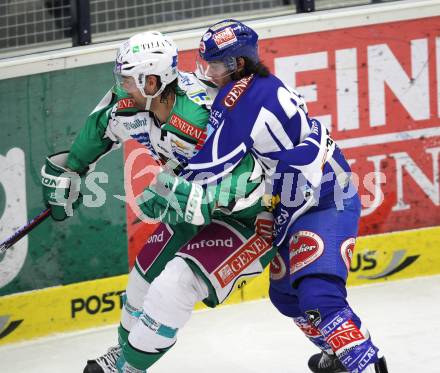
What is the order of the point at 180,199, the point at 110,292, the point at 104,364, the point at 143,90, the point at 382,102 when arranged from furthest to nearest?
the point at 382,102 < the point at 110,292 < the point at 104,364 < the point at 143,90 < the point at 180,199

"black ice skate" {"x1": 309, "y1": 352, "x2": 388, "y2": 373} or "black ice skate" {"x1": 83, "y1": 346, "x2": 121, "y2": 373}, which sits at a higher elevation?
"black ice skate" {"x1": 83, "y1": 346, "x2": 121, "y2": 373}

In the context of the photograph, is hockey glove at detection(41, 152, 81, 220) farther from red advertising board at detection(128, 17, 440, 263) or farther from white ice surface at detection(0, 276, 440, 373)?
red advertising board at detection(128, 17, 440, 263)

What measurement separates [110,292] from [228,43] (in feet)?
5.40

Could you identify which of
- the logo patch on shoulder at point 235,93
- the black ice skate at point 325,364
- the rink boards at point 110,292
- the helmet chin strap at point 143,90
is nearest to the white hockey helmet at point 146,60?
the helmet chin strap at point 143,90

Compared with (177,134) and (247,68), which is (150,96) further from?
(247,68)

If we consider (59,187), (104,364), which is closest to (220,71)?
(59,187)

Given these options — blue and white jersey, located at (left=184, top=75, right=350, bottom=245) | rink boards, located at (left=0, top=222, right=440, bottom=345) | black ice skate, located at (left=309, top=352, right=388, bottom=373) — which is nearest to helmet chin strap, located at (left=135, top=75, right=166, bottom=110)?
blue and white jersey, located at (left=184, top=75, right=350, bottom=245)

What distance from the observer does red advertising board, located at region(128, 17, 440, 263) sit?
6.01m

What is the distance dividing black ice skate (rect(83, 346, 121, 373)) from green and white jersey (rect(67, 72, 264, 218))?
2.52 ft

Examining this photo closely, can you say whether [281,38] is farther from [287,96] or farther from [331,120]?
[287,96]

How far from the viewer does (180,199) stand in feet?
14.1

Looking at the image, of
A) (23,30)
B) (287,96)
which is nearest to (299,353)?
(287,96)

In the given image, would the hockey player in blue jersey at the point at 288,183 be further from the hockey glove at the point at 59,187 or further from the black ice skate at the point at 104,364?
the black ice skate at the point at 104,364

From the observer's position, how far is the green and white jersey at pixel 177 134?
4.36 m
